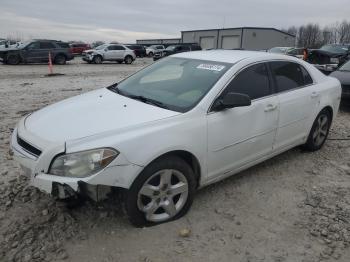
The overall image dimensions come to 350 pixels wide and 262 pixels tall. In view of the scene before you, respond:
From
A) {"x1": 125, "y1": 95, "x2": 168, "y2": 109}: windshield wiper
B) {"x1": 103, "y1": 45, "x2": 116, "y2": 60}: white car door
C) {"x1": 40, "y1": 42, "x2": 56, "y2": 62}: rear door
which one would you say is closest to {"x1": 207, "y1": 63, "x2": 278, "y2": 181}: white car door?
{"x1": 125, "y1": 95, "x2": 168, "y2": 109}: windshield wiper

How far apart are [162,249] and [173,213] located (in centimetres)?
45

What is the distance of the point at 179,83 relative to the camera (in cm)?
408

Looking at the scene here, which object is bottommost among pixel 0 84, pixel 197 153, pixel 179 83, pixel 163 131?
pixel 0 84

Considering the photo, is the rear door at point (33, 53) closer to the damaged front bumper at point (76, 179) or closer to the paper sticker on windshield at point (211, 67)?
the paper sticker on windshield at point (211, 67)

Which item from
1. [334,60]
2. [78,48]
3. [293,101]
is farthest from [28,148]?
[78,48]

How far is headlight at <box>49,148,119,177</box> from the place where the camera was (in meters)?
2.94

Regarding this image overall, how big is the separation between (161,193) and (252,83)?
1680 mm

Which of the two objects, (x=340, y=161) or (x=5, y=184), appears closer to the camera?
(x=5, y=184)

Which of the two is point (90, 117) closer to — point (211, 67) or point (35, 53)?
point (211, 67)

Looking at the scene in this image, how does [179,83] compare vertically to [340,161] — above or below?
above

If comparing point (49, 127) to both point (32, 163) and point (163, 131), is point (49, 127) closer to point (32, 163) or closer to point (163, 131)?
point (32, 163)

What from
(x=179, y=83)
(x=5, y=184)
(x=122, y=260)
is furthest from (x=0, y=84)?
(x=122, y=260)

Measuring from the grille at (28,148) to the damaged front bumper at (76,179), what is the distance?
0.09ft

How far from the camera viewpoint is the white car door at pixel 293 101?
454 centimetres
